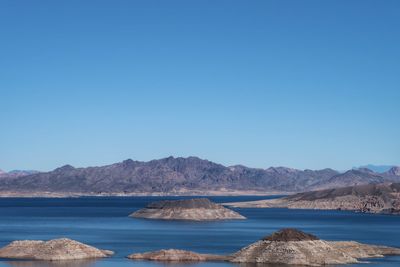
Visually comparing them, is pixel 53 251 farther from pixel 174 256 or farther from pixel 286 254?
pixel 286 254

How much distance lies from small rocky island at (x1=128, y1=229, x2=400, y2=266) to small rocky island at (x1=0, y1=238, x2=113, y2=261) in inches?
235

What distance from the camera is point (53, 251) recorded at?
99.8m

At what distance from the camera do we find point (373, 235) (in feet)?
515

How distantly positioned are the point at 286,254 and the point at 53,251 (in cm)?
3123

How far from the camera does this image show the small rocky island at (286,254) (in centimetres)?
9325

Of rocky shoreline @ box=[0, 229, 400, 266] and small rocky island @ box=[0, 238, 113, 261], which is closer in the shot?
rocky shoreline @ box=[0, 229, 400, 266]

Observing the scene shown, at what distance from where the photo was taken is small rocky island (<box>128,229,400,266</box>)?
93250 millimetres

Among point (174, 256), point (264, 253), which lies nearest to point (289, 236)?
point (264, 253)

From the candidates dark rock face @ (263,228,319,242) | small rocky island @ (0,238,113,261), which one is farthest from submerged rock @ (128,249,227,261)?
dark rock face @ (263,228,319,242)

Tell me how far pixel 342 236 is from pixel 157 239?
127 feet

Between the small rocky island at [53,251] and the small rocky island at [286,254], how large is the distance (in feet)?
19.6

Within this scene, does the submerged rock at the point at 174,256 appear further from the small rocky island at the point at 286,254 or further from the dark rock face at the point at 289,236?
the dark rock face at the point at 289,236

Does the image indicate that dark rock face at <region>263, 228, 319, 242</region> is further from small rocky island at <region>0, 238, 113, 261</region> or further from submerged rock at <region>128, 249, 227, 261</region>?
small rocky island at <region>0, 238, 113, 261</region>

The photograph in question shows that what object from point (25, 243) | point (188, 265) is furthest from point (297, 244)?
point (25, 243)
